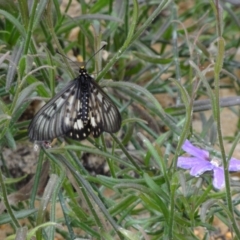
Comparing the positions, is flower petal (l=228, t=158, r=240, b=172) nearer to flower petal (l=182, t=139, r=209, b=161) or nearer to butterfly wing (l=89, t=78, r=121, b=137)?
flower petal (l=182, t=139, r=209, b=161)

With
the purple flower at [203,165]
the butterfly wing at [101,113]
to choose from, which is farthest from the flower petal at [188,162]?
the butterfly wing at [101,113]

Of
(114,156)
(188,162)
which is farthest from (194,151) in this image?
(114,156)

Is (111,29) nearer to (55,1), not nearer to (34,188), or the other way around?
(55,1)

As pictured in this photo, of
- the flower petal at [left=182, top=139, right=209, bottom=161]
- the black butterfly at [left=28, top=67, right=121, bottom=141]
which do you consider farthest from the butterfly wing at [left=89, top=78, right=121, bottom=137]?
the flower petal at [left=182, top=139, right=209, bottom=161]

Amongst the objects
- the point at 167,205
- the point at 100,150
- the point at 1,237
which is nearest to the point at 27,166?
the point at 1,237

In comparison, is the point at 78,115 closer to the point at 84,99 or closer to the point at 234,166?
the point at 84,99

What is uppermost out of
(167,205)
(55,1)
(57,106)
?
(55,1)

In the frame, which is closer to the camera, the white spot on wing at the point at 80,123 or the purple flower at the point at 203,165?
the purple flower at the point at 203,165

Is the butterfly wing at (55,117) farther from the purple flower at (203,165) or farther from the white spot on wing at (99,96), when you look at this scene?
the purple flower at (203,165)
